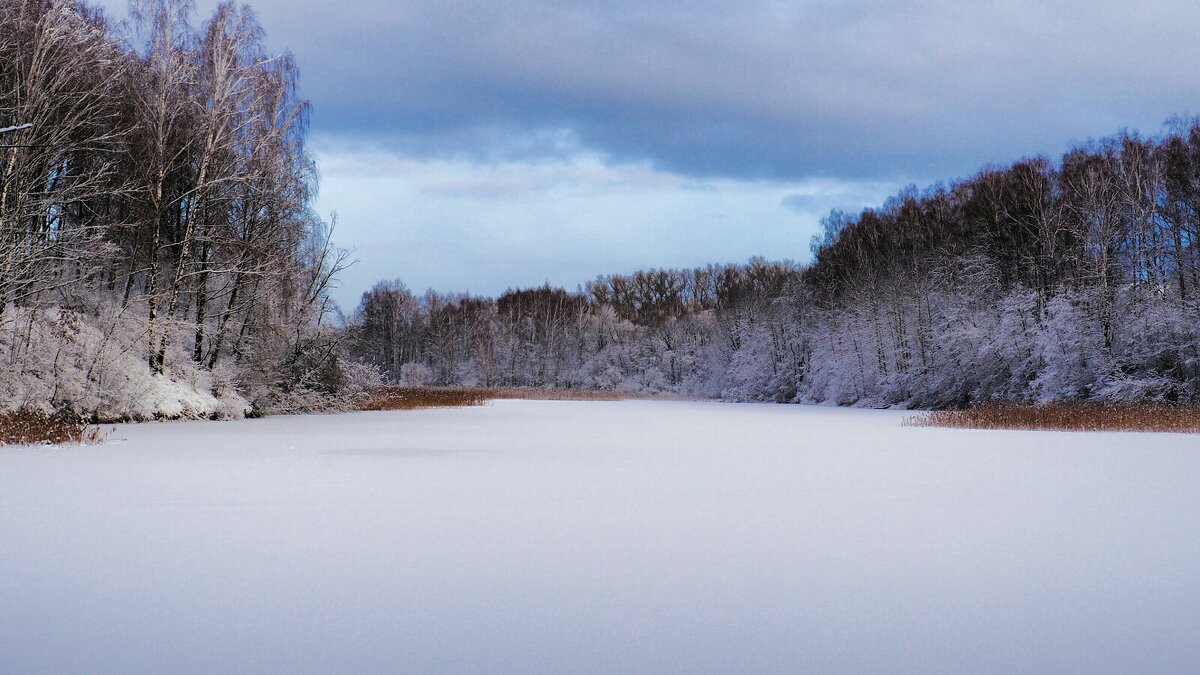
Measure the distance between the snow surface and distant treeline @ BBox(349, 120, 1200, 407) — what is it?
18.9 m

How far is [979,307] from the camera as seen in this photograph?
35562mm

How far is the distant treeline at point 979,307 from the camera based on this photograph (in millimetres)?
26875

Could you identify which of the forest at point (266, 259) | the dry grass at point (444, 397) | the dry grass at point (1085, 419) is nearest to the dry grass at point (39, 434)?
the forest at point (266, 259)

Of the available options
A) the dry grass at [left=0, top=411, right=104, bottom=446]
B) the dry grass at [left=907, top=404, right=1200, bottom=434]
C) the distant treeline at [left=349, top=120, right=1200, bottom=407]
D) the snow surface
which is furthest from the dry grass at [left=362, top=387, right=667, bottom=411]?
the snow surface

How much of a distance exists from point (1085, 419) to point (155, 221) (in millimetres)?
22518

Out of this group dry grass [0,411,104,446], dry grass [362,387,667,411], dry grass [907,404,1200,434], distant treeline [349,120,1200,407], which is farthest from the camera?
dry grass [362,387,667,411]

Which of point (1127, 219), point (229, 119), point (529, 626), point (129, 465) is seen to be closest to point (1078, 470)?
point (529, 626)

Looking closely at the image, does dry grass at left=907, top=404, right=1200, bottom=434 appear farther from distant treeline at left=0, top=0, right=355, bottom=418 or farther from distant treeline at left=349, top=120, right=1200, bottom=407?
distant treeline at left=0, top=0, right=355, bottom=418

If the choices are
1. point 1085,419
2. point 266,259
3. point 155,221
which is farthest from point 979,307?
point 155,221

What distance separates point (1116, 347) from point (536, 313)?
56.0 m

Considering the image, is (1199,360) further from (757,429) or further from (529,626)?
(529,626)

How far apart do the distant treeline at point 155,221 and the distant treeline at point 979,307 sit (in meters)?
3.96

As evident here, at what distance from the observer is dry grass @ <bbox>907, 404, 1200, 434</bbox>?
61.3 ft

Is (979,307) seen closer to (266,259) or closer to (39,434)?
(266,259)
